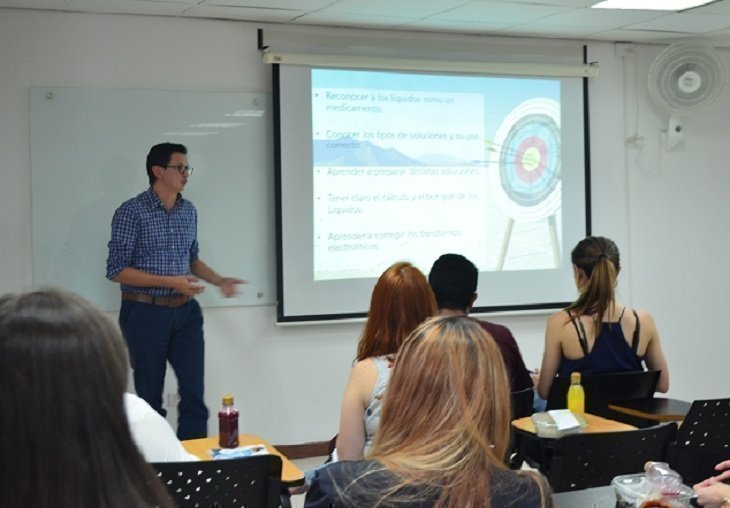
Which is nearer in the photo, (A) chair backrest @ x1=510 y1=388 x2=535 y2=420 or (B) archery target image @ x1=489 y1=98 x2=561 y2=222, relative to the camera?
(A) chair backrest @ x1=510 y1=388 x2=535 y2=420

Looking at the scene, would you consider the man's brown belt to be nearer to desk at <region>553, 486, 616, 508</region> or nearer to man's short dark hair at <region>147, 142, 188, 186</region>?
man's short dark hair at <region>147, 142, 188, 186</region>

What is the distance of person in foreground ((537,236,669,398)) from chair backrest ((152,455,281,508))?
1903mm

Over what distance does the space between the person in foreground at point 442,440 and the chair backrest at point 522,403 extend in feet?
6.53

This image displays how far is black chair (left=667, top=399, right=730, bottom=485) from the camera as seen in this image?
3.05m

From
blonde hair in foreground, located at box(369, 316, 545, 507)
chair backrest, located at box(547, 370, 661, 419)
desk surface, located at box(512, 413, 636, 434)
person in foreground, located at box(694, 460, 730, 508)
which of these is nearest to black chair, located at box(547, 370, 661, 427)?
chair backrest, located at box(547, 370, 661, 419)

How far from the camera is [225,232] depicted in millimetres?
5223

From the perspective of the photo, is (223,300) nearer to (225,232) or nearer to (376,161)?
(225,232)

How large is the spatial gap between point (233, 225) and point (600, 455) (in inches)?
119

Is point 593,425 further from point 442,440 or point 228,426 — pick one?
point 442,440

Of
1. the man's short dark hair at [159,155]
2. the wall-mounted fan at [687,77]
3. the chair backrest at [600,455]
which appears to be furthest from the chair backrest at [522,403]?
the wall-mounted fan at [687,77]

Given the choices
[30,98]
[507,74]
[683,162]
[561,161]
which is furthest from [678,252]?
[30,98]

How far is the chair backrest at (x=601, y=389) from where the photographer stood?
147 inches

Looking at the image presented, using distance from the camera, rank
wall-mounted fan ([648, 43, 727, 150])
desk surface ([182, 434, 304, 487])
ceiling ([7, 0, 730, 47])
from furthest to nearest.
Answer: wall-mounted fan ([648, 43, 727, 150]) → ceiling ([7, 0, 730, 47]) → desk surface ([182, 434, 304, 487])

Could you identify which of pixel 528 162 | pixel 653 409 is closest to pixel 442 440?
pixel 653 409
